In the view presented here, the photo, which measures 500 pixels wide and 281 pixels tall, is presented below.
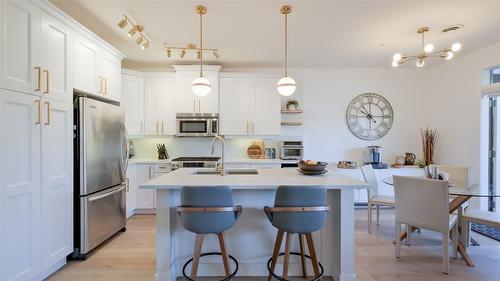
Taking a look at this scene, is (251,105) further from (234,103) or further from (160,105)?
(160,105)

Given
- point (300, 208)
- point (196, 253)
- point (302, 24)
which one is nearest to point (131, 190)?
point (196, 253)

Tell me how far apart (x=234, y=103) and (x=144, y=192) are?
209cm

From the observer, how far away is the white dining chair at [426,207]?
2326mm

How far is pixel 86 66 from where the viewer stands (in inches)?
109

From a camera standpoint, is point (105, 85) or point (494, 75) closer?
point (105, 85)

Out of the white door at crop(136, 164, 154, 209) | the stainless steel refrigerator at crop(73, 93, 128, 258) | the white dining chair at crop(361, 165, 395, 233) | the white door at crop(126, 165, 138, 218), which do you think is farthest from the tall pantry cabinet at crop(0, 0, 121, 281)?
the white dining chair at crop(361, 165, 395, 233)

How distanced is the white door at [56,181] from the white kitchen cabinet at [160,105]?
1.97 meters

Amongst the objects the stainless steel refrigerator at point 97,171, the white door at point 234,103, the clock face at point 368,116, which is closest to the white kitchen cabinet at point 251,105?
the white door at point 234,103

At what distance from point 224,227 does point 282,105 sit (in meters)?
3.31

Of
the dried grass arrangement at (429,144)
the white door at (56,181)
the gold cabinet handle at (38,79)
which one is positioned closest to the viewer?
the gold cabinet handle at (38,79)

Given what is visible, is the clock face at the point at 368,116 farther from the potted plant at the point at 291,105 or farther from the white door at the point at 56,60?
the white door at the point at 56,60

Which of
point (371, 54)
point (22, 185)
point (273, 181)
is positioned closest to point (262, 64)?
point (371, 54)

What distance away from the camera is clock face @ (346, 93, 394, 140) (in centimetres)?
488

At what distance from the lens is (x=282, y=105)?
15.8 ft
